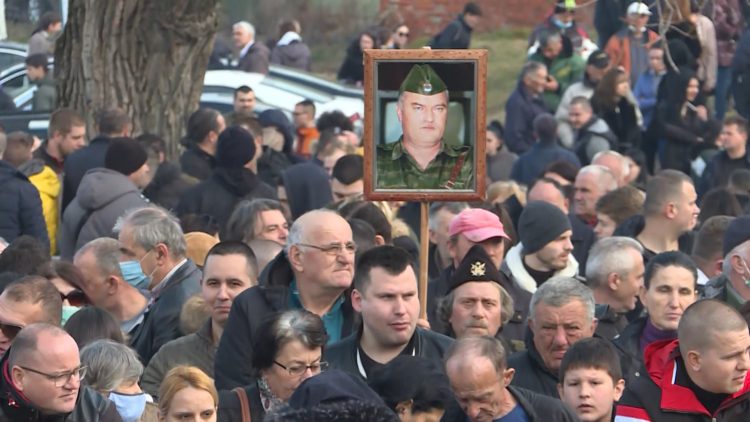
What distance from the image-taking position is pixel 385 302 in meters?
7.75

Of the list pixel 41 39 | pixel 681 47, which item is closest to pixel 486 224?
pixel 681 47

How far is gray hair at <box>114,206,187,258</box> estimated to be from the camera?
32.2 ft

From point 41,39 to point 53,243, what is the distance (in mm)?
7175

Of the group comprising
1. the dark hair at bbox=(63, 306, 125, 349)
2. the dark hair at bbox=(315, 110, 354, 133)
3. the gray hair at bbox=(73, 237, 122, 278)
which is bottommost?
the dark hair at bbox=(315, 110, 354, 133)

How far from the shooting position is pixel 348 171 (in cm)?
1243

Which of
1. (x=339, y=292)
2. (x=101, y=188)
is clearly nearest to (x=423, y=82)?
(x=339, y=292)

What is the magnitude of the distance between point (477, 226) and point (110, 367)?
288 centimetres

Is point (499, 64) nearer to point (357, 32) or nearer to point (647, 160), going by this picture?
point (357, 32)

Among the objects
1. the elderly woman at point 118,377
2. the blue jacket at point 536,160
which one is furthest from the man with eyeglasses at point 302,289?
the blue jacket at point 536,160

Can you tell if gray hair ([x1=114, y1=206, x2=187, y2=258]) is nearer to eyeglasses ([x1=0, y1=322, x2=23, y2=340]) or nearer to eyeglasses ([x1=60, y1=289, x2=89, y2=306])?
eyeglasses ([x1=60, y1=289, x2=89, y2=306])

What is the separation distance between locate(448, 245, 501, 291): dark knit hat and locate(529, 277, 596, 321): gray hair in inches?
16.4

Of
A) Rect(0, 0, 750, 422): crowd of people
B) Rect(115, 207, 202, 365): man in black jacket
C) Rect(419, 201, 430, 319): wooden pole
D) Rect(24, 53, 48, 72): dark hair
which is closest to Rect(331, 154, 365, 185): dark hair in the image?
Rect(0, 0, 750, 422): crowd of people

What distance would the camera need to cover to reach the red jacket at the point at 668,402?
730 centimetres

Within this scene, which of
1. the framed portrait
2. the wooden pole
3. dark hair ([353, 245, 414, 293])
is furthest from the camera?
the framed portrait
